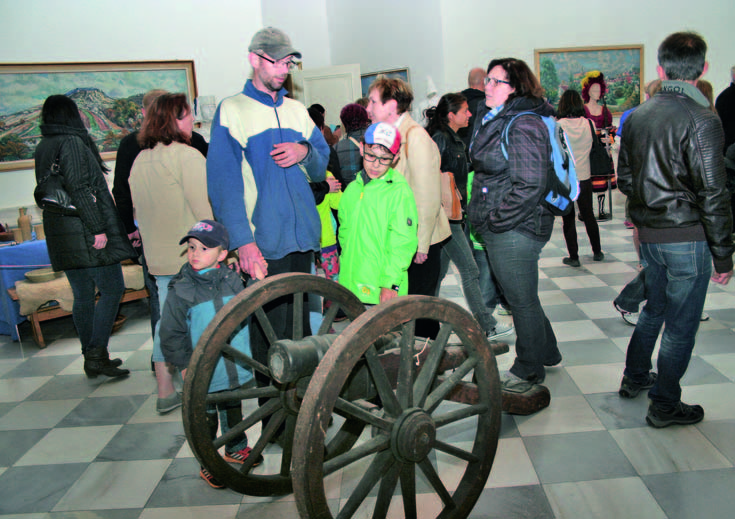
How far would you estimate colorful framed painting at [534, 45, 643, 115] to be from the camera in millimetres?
10102

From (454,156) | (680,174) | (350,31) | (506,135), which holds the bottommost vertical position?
(680,174)

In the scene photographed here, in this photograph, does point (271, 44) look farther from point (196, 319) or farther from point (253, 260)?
point (196, 319)

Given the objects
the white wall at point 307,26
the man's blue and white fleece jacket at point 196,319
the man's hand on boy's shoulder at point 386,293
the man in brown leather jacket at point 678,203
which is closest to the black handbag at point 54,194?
the man's blue and white fleece jacket at point 196,319

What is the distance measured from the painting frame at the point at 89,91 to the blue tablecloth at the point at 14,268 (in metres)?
2.58

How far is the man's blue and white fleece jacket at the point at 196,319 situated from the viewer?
271cm

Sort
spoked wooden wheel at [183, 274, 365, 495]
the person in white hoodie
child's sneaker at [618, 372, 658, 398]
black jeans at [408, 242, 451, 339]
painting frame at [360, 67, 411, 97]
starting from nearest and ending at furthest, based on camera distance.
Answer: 1. spoked wooden wheel at [183, 274, 365, 495]
2. child's sneaker at [618, 372, 658, 398]
3. black jeans at [408, 242, 451, 339]
4. the person in white hoodie
5. painting frame at [360, 67, 411, 97]

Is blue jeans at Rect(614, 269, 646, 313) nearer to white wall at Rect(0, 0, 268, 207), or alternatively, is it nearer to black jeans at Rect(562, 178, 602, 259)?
black jeans at Rect(562, 178, 602, 259)

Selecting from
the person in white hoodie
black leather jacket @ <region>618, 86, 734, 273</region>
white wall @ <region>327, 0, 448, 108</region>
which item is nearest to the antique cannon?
black leather jacket @ <region>618, 86, 734, 273</region>

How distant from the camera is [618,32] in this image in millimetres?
10180

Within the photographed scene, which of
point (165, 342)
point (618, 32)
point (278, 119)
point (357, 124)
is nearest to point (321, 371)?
point (165, 342)

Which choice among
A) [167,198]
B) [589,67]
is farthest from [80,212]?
[589,67]

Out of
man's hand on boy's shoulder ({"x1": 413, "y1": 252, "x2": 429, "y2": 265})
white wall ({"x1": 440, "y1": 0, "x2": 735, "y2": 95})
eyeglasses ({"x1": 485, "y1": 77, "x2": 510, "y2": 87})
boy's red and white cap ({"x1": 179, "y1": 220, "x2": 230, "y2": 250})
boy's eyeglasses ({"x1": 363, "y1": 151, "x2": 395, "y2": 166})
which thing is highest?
white wall ({"x1": 440, "y1": 0, "x2": 735, "y2": 95})

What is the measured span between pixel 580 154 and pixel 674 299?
3.92 metres

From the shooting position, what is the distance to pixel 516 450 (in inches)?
117
